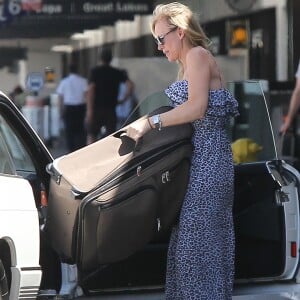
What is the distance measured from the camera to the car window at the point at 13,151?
4.55 meters

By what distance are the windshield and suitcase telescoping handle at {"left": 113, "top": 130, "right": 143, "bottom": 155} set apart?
2.26 ft

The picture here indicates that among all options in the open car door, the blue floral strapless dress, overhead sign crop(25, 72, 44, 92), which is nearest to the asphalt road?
the blue floral strapless dress

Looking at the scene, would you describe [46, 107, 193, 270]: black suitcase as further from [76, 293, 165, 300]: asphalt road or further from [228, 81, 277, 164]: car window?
[228, 81, 277, 164]: car window

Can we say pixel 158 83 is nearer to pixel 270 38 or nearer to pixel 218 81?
pixel 270 38

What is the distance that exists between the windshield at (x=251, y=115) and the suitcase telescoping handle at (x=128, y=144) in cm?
69

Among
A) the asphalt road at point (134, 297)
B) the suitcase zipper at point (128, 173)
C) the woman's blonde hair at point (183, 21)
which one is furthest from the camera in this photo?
the asphalt road at point (134, 297)

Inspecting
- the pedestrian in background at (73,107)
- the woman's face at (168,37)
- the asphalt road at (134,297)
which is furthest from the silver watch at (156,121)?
the pedestrian in background at (73,107)

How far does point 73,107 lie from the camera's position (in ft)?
37.7

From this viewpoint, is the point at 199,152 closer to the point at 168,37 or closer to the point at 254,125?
→ the point at 168,37

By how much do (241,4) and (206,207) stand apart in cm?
760

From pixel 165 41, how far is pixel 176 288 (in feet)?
4.23

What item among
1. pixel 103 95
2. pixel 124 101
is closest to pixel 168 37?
pixel 103 95

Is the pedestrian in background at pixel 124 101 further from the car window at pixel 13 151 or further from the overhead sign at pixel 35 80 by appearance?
the car window at pixel 13 151

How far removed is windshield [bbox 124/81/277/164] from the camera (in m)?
5.29
